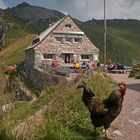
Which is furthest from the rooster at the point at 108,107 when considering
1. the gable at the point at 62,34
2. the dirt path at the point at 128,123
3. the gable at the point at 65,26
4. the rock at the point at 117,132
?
the gable at the point at 65,26

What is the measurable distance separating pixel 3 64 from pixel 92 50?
Answer: 186 ft

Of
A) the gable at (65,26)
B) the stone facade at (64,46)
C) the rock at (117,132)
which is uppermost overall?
the gable at (65,26)

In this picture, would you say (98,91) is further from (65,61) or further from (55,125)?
(65,61)

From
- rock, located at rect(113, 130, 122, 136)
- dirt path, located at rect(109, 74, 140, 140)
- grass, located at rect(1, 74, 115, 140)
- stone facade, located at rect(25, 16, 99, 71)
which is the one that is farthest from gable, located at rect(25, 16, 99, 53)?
rock, located at rect(113, 130, 122, 136)

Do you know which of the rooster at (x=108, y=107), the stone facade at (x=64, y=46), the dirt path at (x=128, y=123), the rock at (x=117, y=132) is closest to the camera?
the rooster at (x=108, y=107)

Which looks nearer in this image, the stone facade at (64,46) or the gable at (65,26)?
the stone facade at (64,46)

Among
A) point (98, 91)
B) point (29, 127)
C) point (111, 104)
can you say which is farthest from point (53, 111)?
point (98, 91)

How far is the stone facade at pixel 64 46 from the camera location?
222 ft

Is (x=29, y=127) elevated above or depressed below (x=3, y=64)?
below

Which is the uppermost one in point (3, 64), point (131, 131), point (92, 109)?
point (3, 64)

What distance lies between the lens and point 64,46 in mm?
68875

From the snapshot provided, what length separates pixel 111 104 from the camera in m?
13.0

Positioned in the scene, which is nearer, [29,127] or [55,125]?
[55,125]

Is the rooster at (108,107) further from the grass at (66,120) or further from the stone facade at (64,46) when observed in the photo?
the stone facade at (64,46)
